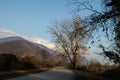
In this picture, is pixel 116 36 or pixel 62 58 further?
pixel 62 58

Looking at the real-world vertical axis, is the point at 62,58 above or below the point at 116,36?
above

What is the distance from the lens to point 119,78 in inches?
1361

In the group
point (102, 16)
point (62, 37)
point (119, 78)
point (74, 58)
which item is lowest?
point (119, 78)

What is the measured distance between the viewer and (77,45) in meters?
83.8

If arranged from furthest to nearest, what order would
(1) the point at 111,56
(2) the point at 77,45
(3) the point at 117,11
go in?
(2) the point at 77,45, (1) the point at 111,56, (3) the point at 117,11

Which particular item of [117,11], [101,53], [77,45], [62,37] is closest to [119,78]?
[101,53]

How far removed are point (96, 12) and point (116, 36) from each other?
2156mm

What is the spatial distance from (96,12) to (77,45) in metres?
67.5

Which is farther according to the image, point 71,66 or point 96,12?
point 71,66

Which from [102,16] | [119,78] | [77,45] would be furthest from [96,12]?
[77,45]

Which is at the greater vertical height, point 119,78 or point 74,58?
point 74,58

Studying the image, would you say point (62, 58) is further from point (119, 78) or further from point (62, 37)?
point (119, 78)

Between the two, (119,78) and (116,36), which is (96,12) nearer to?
(116,36)

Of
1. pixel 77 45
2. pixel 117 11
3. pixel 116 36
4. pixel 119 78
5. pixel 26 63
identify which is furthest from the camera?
pixel 77 45
